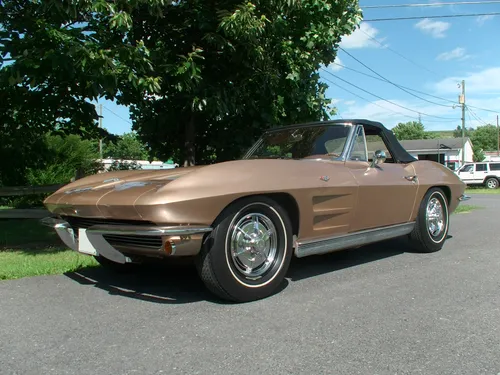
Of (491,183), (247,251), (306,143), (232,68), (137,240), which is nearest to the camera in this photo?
(137,240)

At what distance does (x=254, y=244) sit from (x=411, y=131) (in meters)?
91.8

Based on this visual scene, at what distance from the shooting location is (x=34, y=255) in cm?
580

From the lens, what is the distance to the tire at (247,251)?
3.40 metres

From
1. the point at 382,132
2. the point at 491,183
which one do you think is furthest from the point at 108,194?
the point at 491,183

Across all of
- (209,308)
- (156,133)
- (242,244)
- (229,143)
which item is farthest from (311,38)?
(209,308)

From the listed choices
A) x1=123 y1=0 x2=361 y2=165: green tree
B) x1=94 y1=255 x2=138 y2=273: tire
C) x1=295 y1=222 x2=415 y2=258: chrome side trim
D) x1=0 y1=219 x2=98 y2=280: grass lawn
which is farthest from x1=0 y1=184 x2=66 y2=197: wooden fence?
x1=295 y1=222 x2=415 y2=258: chrome side trim

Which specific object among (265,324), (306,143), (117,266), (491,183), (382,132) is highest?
(382,132)

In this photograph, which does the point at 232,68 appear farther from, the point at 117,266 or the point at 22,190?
the point at 22,190

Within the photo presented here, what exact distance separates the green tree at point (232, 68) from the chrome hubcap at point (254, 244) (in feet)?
9.20

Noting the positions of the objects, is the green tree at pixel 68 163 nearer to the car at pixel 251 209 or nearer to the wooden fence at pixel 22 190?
the wooden fence at pixel 22 190

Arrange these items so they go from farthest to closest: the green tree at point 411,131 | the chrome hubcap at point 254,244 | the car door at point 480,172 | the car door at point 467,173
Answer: the green tree at point 411,131 → the car door at point 467,173 → the car door at point 480,172 → the chrome hubcap at point 254,244

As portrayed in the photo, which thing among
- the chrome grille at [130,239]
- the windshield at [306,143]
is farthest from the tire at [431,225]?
the chrome grille at [130,239]

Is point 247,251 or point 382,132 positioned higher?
point 382,132

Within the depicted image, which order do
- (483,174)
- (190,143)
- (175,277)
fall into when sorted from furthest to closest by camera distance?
(483,174) → (190,143) → (175,277)
